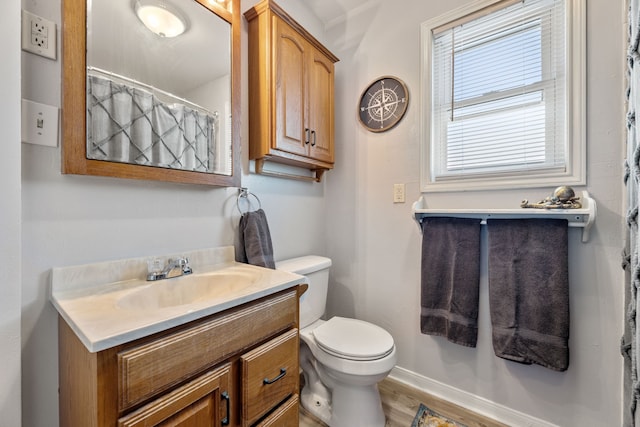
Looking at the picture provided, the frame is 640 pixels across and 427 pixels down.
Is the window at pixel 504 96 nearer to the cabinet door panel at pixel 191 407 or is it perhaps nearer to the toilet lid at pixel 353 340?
the toilet lid at pixel 353 340

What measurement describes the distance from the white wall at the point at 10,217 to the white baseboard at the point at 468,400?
1.76 meters

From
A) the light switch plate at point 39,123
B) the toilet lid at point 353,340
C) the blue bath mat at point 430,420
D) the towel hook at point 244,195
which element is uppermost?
the light switch plate at point 39,123

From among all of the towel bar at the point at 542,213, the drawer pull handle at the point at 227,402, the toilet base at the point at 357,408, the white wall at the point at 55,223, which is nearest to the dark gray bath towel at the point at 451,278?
the towel bar at the point at 542,213

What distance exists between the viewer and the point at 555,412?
1264mm

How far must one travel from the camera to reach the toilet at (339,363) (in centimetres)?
121

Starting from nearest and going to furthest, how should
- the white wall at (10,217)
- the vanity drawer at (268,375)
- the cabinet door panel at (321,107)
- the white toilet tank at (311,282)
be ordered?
the white wall at (10,217)
the vanity drawer at (268,375)
the white toilet tank at (311,282)
the cabinet door panel at (321,107)

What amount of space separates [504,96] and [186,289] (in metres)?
1.86

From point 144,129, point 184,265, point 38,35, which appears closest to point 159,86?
point 144,129

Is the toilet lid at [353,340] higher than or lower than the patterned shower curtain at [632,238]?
lower


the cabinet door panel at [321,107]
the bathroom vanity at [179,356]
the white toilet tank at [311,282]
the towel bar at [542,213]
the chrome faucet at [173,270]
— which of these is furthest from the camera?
the cabinet door panel at [321,107]

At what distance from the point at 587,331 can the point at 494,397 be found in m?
0.58

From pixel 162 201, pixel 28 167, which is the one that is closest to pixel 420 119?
pixel 162 201

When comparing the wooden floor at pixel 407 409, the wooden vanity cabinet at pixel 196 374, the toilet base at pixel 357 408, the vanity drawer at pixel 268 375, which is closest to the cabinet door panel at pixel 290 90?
the wooden vanity cabinet at pixel 196 374

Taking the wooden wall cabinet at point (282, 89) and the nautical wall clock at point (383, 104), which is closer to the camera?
the wooden wall cabinet at point (282, 89)
